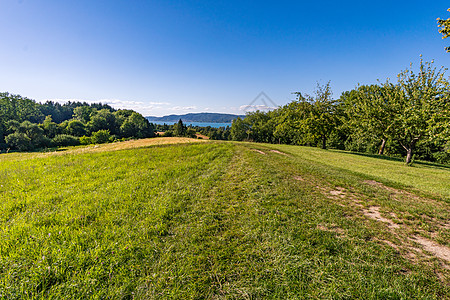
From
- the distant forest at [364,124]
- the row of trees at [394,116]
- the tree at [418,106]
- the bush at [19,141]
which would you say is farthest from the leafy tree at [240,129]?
the bush at [19,141]

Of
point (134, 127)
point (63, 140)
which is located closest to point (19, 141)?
point (63, 140)

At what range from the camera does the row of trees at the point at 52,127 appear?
48838 millimetres

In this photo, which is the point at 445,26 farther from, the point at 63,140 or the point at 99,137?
the point at 99,137

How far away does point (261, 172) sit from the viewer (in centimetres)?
840

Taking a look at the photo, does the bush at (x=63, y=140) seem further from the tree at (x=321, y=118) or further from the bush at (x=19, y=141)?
the tree at (x=321, y=118)

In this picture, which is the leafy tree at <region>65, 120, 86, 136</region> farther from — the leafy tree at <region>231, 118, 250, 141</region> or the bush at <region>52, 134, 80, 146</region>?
the leafy tree at <region>231, 118, 250, 141</region>

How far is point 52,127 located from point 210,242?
104m

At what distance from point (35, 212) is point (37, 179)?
12.8 feet

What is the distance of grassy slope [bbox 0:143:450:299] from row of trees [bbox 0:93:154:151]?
6747 centimetres

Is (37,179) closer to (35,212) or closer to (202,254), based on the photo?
(35,212)

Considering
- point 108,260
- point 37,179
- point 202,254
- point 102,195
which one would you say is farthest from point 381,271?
point 37,179

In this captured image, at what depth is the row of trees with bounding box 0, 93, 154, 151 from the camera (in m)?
48.8

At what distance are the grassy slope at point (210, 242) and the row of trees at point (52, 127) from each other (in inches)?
2656

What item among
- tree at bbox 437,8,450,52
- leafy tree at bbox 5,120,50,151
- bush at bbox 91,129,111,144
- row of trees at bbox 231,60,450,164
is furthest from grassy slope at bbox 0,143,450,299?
bush at bbox 91,129,111,144
